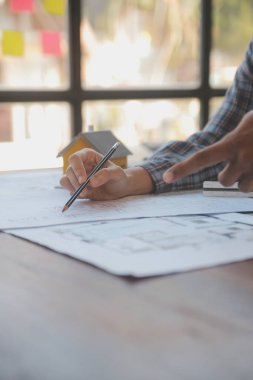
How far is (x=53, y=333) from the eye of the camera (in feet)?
1.71

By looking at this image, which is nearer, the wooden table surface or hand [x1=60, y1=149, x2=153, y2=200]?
the wooden table surface

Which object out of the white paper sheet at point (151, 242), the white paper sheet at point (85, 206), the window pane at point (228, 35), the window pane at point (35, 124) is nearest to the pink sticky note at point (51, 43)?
the window pane at point (35, 124)

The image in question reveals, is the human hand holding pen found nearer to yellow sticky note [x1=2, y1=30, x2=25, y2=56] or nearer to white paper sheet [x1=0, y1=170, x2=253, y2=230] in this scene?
white paper sheet [x1=0, y1=170, x2=253, y2=230]

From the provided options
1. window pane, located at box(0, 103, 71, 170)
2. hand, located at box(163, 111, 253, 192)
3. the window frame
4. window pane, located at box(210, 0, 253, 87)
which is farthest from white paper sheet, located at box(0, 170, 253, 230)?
window pane, located at box(210, 0, 253, 87)

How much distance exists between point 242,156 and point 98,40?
2.17 meters

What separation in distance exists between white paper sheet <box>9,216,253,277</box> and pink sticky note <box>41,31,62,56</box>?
1.95m

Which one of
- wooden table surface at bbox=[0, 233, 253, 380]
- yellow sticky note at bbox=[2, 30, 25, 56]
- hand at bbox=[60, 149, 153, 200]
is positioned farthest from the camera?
yellow sticky note at bbox=[2, 30, 25, 56]

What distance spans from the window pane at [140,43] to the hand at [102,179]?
1640mm

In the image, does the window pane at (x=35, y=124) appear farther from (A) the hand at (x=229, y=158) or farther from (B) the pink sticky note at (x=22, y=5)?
(A) the hand at (x=229, y=158)

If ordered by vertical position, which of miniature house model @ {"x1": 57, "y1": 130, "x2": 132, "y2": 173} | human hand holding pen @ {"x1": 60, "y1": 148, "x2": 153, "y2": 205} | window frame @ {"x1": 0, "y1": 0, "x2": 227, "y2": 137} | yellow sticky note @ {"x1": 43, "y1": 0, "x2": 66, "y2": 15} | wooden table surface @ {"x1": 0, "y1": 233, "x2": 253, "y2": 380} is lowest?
wooden table surface @ {"x1": 0, "y1": 233, "x2": 253, "y2": 380}

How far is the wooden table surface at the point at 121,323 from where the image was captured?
1.50 feet

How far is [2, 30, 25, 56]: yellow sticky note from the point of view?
2.60m

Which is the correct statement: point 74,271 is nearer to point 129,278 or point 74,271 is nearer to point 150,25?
point 129,278

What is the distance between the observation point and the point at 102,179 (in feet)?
3.57
